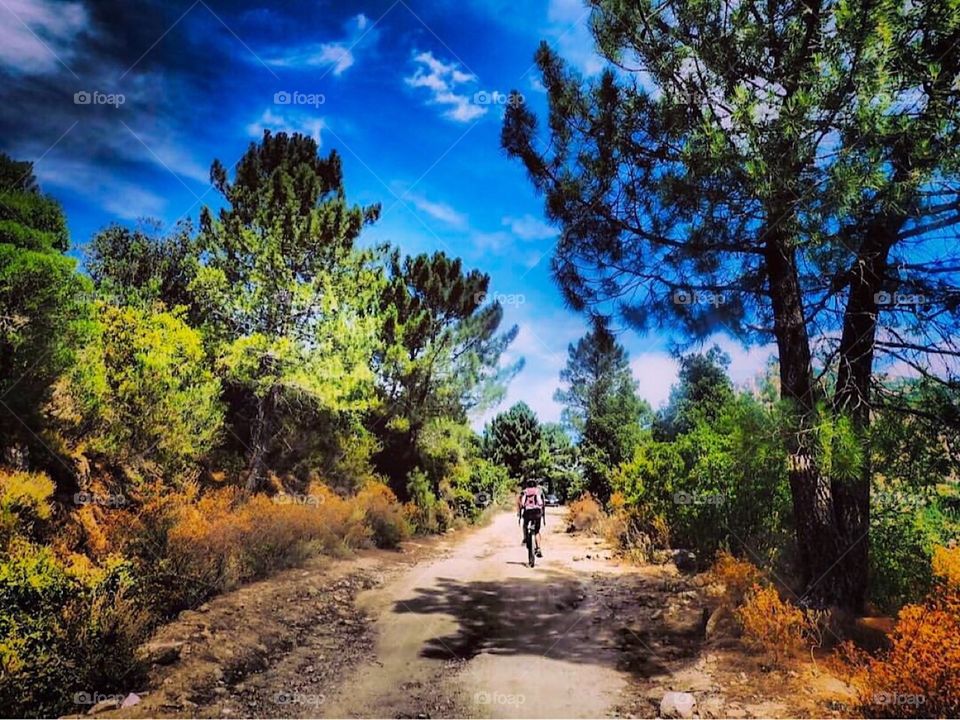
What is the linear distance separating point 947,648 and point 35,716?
7.11 m

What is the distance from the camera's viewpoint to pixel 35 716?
4.16 m

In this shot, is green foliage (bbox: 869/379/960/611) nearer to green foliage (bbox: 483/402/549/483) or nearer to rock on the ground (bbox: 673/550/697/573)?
rock on the ground (bbox: 673/550/697/573)

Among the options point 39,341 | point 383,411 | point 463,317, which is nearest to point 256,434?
point 383,411

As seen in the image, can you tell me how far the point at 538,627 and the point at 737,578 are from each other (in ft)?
9.33

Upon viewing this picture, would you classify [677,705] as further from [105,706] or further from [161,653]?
[161,653]

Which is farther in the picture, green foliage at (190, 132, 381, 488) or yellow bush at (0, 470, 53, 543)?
green foliage at (190, 132, 381, 488)

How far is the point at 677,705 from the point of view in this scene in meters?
4.59

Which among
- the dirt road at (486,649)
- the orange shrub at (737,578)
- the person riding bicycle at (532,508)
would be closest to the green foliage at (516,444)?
the person riding bicycle at (532,508)

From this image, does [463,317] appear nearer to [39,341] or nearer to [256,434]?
[256,434]

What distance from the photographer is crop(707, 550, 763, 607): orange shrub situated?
6.87 meters

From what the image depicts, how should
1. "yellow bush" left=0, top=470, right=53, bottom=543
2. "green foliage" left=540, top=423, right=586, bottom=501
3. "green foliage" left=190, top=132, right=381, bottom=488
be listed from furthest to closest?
"green foliage" left=540, top=423, right=586, bottom=501
"green foliage" left=190, top=132, right=381, bottom=488
"yellow bush" left=0, top=470, right=53, bottom=543

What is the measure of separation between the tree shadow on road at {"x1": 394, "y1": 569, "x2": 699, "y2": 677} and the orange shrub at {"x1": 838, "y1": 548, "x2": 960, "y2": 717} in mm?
2064

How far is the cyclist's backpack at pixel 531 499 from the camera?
1305 cm

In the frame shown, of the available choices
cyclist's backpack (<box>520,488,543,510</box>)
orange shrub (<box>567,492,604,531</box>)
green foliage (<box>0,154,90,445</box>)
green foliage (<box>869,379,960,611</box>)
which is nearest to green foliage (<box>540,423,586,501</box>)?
orange shrub (<box>567,492,604,531</box>)
